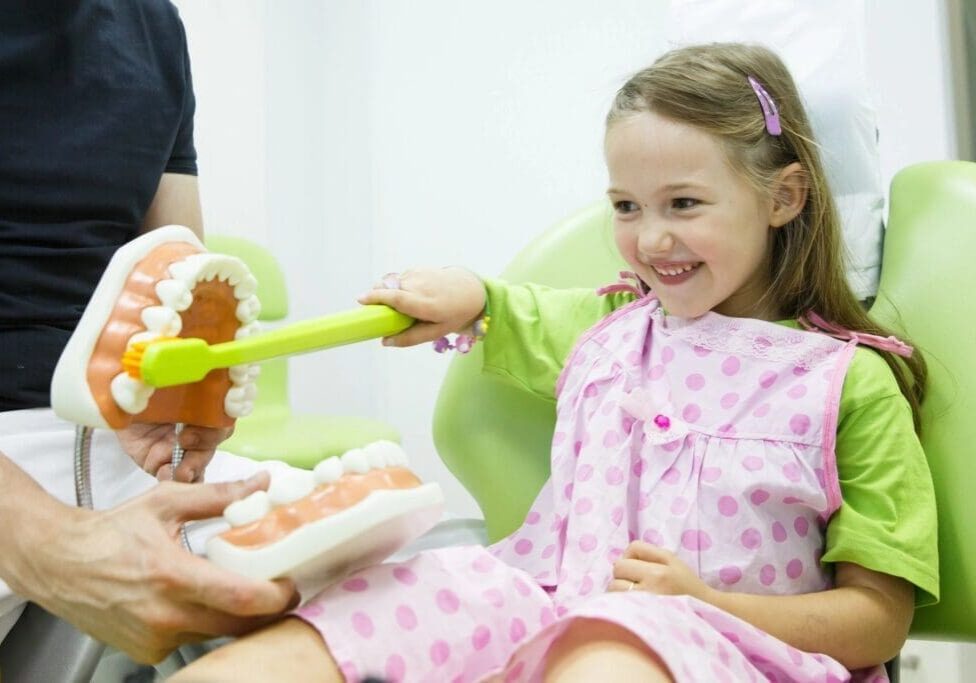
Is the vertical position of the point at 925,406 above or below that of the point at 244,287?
below

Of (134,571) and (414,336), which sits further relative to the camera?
(414,336)

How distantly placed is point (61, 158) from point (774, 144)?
1.97 ft

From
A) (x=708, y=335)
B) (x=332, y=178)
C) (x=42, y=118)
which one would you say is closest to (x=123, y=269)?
(x=42, y=118)

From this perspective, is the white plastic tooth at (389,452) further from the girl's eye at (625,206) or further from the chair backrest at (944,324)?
the chair backrest at (944,324)

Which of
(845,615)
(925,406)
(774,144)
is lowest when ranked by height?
(845,615)

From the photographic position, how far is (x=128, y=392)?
19.1 inches

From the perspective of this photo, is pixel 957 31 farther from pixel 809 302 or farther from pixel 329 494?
pixel 329 494

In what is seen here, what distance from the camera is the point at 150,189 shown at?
33.0 inches

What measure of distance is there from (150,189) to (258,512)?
18.6 inches

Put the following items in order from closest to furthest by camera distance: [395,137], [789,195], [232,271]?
[232,271], [789,195], [395,137]

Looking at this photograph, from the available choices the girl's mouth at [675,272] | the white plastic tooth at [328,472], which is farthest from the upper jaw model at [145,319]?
the girl's mouth at [675,272]

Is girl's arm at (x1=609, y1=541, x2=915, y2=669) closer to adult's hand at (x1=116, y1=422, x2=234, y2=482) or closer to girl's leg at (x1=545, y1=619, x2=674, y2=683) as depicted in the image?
girl's leg at (x1=545, y1=619, x2=674, y2=683)

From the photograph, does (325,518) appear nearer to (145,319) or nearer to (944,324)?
(145,319)

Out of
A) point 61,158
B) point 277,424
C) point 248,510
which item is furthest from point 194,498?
point 277,424
